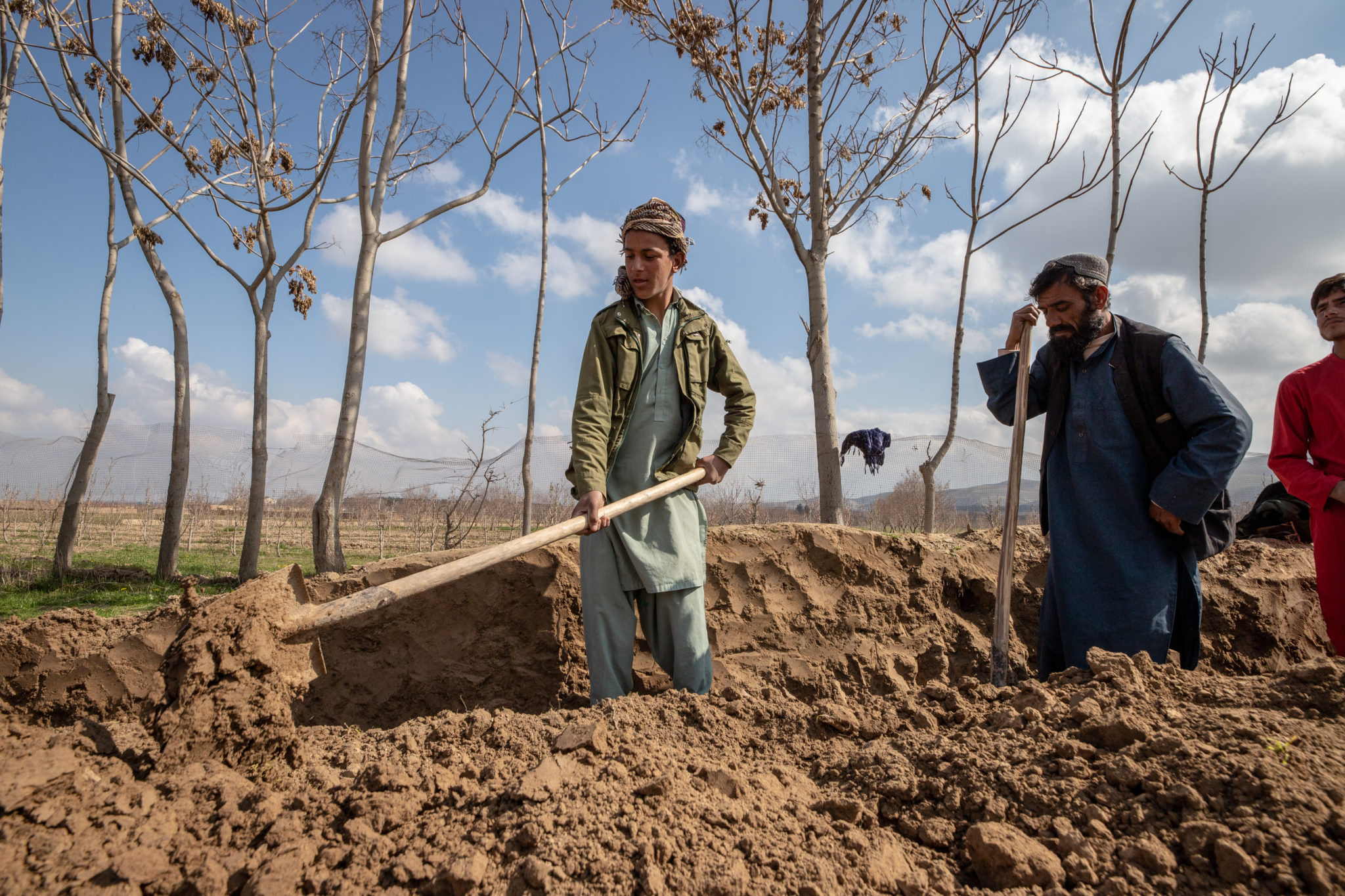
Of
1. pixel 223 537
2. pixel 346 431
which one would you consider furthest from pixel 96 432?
pixel 223 537

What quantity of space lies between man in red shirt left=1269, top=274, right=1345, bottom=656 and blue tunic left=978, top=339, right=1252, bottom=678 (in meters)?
0.59

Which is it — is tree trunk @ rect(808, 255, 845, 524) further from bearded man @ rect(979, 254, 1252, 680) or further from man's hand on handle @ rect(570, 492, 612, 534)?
man's hand on handle @ rect(570, 492, 612, 534)

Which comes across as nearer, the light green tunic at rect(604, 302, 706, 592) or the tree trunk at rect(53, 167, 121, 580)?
the light green tunic at rect(604, 302, 706, 592)

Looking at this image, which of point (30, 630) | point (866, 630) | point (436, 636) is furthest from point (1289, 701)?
point (30, 630)

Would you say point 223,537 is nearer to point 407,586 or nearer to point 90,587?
point 90,587

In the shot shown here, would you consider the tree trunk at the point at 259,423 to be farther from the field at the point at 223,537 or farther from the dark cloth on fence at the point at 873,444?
→ the dark cloth on fence at the point at 873,444

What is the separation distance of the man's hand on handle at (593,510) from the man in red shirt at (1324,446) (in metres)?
2.51

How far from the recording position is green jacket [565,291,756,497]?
92.6 inches

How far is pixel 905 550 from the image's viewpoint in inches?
149

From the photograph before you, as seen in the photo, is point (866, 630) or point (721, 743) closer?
point (721, 743)

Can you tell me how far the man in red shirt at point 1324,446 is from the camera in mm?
2490

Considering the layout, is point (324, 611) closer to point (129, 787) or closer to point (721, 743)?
point (129, 787)

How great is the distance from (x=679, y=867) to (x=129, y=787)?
124cm

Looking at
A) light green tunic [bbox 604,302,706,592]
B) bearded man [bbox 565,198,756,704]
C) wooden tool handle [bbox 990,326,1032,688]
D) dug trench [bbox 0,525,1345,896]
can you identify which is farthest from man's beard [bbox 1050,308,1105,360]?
light green tunic [bbox 604,302,706,592]
